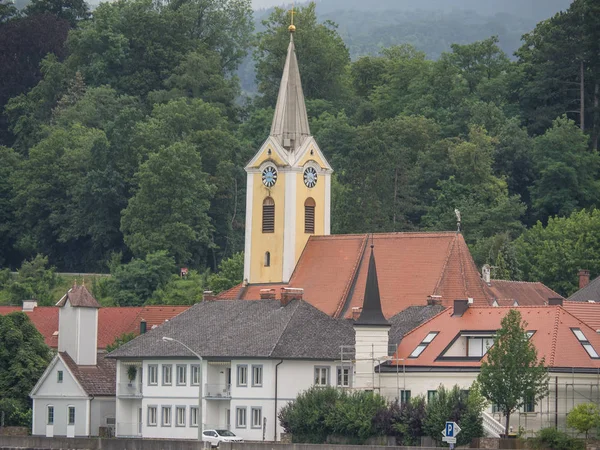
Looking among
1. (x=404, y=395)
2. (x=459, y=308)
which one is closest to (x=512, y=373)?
(x=404, y=395)

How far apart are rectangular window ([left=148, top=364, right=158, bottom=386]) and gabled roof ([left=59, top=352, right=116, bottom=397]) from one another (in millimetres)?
3234

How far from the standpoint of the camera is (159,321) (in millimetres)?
113000

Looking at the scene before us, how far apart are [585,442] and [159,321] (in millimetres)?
42951

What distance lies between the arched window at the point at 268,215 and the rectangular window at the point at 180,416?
1827cm

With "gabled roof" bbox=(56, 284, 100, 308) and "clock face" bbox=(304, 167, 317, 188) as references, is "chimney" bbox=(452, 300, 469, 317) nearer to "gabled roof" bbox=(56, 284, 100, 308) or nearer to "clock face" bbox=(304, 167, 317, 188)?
"gabled roof" bbox=(56, 284, 100, 308)

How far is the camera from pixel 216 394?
93125 millimetres

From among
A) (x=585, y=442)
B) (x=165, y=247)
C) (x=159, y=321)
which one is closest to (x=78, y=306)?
(x=159, y=321)

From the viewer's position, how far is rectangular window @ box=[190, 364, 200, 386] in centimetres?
9372

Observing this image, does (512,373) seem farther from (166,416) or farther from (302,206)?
(302,206)

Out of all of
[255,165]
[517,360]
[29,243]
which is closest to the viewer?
[517,360]

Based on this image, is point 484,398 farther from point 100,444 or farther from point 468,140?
point 468,140

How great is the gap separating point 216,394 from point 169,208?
2094 inches

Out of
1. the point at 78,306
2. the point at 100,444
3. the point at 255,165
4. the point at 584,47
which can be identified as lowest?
the point at 100,444

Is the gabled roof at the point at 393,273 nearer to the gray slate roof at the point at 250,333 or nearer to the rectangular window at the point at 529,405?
the gray slate roof at the point at 250,333
